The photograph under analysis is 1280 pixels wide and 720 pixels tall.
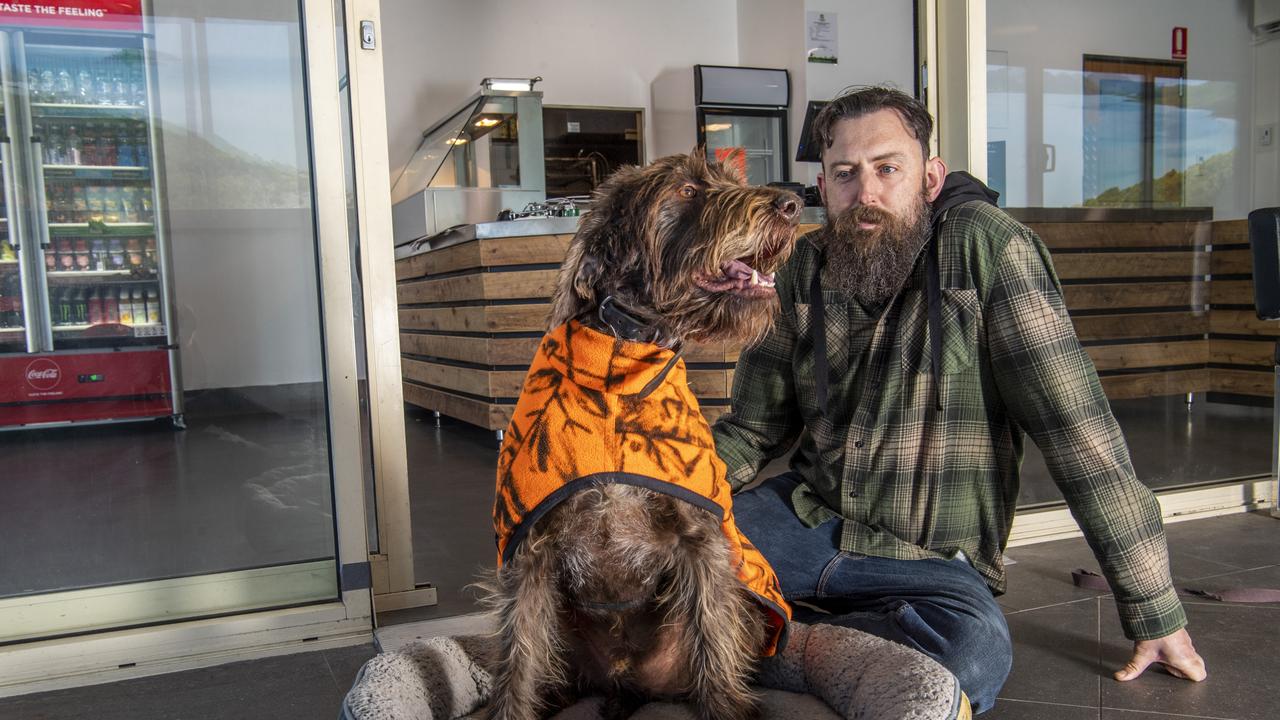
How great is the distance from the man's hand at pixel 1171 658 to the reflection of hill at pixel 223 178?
7.48 ft

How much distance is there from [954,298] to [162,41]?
207cm

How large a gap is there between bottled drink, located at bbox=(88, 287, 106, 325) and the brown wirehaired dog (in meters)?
1.44

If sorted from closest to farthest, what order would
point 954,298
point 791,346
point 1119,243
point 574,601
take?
point 574,601, point 954,298, point 791,346, point 1119,243

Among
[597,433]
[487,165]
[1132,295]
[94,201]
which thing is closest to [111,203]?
[94,201]

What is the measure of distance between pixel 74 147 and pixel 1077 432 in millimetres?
2469

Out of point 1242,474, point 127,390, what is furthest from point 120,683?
point 1242,474

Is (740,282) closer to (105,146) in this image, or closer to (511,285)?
(105,146)

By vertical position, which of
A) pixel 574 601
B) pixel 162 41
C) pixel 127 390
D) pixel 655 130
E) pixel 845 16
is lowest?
pixel 574 601

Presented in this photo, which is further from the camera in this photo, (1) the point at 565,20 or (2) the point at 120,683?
(1) the point at 565,20

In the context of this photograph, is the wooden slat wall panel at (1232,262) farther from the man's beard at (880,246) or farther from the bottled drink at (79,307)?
the bottled drink at (79,307)

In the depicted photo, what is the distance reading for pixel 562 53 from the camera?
979cm

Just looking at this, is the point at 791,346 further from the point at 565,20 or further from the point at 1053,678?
the point at 565,20

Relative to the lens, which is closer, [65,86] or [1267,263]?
[65,86]

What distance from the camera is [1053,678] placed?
2025mm
